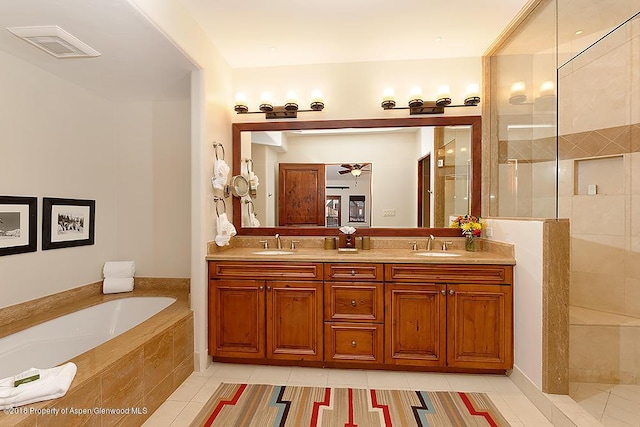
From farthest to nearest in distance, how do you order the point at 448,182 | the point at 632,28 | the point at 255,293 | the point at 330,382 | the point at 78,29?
1. the point at 448,182
2. the point at 255,293
3. the point at 330,382
4. the point at 632,28
5. the point at 78,29

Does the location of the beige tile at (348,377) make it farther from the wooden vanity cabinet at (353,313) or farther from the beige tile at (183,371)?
the beige tile at (183,371)

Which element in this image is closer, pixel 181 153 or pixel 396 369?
pixel 396 369

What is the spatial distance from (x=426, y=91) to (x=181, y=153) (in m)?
2.43

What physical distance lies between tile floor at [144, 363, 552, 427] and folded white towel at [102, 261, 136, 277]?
4.06 ft

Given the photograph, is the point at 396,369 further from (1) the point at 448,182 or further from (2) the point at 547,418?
(1) the point at 448,182

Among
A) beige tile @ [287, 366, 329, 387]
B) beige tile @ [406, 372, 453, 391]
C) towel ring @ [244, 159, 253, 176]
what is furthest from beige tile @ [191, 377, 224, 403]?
towel ring @ [244, 159, 253, 176]

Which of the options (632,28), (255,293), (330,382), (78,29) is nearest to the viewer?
(78,29)

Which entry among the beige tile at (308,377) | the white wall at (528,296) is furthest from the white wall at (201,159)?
the white wall at (528,296)

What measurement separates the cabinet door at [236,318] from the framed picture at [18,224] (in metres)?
1.32

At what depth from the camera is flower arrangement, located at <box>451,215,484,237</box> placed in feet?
9.06

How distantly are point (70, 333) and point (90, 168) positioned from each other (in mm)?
1418

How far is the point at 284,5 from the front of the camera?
7.32 ft

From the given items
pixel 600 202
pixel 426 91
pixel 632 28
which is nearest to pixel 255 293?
pixel 426 91

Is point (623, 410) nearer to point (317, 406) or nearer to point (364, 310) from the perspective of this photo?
point (364, 310)
